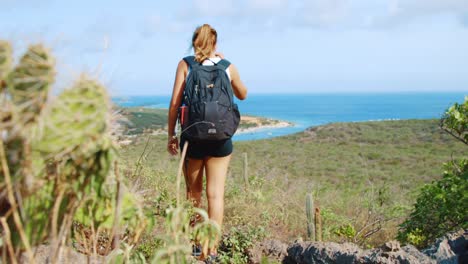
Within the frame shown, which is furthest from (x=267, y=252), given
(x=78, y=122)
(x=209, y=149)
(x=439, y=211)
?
(x=78, y=122)

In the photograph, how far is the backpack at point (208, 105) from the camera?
12.1 feet

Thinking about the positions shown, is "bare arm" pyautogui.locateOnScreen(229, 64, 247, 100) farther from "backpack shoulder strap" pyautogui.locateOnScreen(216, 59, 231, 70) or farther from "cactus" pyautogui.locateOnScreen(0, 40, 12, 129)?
"cactus" pyautogui.locateOnScreen(0, 40, 12, 129)

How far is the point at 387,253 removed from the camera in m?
3.36

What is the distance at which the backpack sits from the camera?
12.1 ft

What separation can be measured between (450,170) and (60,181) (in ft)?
16.2

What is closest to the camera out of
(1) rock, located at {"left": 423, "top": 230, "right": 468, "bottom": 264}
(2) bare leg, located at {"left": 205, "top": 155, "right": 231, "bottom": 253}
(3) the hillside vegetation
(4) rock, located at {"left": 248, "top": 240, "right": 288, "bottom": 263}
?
(1) rock, located at {"left": 423, "top": 230, "right": 468, "bottom": 264}

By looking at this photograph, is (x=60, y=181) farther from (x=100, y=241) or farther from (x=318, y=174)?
(x=318, y=174)

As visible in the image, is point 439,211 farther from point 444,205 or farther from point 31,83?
point 31,83

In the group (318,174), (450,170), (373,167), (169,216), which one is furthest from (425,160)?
(169,216)

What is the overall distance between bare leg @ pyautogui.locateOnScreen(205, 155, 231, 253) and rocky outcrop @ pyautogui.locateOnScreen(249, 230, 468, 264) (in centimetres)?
67

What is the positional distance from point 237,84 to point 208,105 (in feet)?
1.36

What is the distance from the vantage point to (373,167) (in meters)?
24.2

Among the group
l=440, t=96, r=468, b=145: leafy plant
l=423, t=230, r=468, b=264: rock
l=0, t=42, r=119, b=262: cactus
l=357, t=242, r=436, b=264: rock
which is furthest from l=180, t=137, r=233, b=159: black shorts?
l=0, t=42, r=119, b=262: cactus

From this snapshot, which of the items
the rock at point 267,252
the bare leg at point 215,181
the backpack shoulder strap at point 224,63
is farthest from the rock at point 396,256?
the backpack shoulder strap at point 224,63
